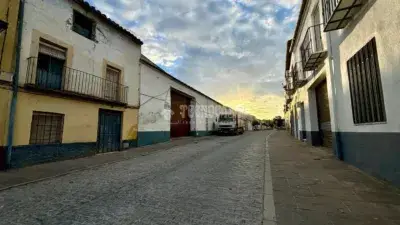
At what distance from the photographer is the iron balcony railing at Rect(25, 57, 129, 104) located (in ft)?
26.8

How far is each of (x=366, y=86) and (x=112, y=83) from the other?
11818 mm

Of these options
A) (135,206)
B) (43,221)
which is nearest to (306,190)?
(135,206)

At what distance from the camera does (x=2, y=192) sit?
15.7ft

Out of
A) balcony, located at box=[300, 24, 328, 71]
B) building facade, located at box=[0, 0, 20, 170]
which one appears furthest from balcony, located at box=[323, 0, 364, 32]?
building facade, located at box=[0, 0, 20, 170]

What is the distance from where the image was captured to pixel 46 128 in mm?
8781

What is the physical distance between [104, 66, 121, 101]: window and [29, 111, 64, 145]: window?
3.01m

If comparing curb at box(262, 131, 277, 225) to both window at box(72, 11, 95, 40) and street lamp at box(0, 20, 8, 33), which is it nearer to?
street lamp at box(0, 20, 8, 33)

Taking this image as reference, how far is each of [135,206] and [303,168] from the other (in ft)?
17.9

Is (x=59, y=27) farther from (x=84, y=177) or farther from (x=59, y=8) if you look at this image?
(x=84, y=177)

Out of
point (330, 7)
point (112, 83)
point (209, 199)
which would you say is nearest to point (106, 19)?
point (112, 83)

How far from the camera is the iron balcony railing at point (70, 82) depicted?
8.16 m

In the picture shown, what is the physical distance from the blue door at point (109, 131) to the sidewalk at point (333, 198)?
9201 mm

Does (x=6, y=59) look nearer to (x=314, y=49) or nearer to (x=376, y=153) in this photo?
(x=376, y=153)

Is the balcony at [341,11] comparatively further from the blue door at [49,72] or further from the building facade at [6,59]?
the blue door at [49,72]
